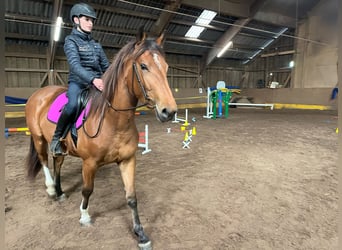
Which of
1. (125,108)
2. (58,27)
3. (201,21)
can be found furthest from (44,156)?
(201,21)

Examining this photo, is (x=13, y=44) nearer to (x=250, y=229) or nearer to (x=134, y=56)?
(x=134, y=56)

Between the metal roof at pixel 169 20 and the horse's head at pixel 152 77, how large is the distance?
230 inches

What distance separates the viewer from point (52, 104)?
7.70 feet

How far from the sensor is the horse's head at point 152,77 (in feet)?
4.57

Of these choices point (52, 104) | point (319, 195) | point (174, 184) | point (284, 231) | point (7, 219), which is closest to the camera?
point (284, 231)

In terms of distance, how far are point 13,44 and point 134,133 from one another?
35.5ft

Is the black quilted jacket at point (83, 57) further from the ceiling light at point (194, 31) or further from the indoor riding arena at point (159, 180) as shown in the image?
the ceiling light at point (194, 31)

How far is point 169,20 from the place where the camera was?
33.1 ft

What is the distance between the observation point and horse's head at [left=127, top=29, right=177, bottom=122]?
139cm

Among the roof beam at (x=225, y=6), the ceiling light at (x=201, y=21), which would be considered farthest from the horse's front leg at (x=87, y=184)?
the ceiling light at (x=201, y=21)

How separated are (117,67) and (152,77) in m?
0.40

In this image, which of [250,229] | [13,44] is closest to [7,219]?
[250,229]

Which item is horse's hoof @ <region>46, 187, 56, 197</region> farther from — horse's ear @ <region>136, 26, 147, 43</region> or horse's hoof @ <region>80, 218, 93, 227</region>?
horse's ear @ <region>136, 26, 147, 43</region>

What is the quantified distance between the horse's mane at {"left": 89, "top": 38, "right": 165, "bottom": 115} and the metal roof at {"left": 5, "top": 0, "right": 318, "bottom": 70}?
5671 mm
